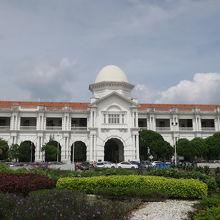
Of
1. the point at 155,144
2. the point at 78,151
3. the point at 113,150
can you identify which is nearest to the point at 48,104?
the point at 78,151

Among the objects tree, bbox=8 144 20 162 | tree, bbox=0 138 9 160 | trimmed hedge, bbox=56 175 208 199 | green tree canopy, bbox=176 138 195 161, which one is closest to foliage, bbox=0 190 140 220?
trimmed hedge, bbox=56 175 208 199

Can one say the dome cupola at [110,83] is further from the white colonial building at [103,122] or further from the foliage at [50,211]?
the foliage at [50,211]

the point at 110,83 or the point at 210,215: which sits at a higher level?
the point at 110,83

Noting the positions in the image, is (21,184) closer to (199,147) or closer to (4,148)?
(4,148)

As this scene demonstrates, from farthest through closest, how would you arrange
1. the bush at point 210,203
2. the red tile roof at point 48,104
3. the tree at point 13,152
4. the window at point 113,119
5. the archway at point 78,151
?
1. the red tile roof at point 48,104
2. the archway at point 78,151
3. the window at point 113,119
4. the tree at point 13,152
5. the bush at point 210,203

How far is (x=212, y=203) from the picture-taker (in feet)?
30.2

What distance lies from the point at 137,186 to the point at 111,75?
122 ft

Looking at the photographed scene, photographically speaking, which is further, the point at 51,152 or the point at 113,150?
the point at 113,150

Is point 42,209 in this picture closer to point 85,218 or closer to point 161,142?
point 85,218

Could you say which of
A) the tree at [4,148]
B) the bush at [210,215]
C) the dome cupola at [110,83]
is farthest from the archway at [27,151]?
the bush at [210,215]

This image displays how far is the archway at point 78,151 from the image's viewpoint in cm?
4697

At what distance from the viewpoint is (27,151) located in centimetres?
4394

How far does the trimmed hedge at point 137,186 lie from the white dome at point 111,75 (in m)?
35.6

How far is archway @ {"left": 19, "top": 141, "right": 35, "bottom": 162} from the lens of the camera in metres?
43.0
